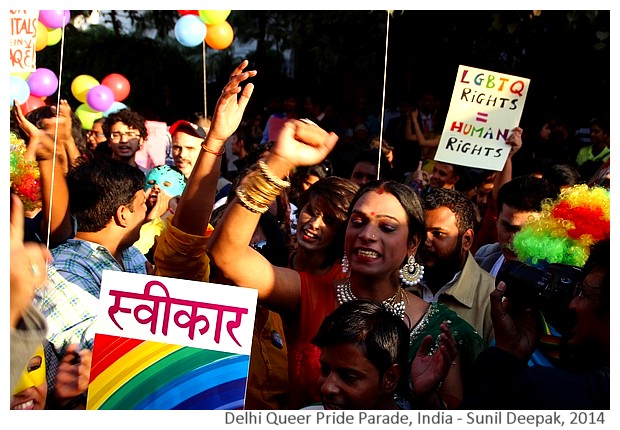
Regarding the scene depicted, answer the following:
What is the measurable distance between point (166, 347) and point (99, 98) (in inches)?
215

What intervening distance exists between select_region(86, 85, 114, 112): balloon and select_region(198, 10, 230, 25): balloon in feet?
3.50

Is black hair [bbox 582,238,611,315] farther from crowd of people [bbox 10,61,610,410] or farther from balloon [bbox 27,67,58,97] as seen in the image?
balloon [bbox 27,67,58,97]

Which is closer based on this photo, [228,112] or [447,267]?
[228,112]

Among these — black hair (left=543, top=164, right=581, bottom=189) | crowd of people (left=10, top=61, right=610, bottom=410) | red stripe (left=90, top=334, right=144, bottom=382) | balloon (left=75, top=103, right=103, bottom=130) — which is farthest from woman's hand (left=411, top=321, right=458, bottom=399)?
balloon (left=75, top=103, right=103, bottom=130)

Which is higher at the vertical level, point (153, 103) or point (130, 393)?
point (153, 103)

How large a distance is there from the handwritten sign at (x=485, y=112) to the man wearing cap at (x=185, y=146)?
5.09 ft

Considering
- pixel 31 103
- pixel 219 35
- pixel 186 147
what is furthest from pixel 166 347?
pixel 219 35

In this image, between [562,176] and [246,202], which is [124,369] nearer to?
[246,202]

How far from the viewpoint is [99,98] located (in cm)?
781

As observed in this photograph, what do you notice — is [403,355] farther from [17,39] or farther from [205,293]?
[17,39]

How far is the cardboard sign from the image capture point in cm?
267

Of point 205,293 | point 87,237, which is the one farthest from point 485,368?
point 87,237

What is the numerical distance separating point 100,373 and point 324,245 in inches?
45.1
